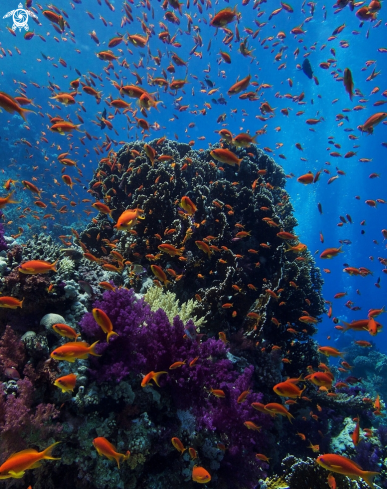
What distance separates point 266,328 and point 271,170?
706 cm

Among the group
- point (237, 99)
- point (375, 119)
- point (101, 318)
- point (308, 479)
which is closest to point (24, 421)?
point (101, 318)

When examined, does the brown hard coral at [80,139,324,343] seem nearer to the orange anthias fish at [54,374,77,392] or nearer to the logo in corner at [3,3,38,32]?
the orange anthias fish at [54,374,77,392]

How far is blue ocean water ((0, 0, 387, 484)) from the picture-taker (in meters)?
12.6

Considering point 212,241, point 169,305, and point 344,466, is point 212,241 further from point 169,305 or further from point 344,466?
point 344,466

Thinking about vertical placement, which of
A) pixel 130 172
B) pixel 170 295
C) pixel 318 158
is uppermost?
pixel 318 158

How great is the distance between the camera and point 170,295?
4895 mm

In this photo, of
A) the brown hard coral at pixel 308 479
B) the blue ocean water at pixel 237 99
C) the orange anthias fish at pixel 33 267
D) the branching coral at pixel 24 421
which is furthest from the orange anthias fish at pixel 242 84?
the brown hard coral at pixel 308 479

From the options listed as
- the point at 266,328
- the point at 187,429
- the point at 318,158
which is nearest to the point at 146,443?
the point at 187,429

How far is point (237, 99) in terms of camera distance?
2173 inches

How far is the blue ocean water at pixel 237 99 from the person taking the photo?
12.6 m

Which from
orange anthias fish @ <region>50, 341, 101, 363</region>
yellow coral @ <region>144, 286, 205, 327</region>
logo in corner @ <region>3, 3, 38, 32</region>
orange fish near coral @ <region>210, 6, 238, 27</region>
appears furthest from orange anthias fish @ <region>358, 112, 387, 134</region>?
logo in corner @ <region>3, 3, 38, 32</region>

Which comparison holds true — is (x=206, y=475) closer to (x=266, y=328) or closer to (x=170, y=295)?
(x=170, y=295)

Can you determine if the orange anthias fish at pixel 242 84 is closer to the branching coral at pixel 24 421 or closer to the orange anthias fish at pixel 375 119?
the orange anthias fish at pixel 375 119

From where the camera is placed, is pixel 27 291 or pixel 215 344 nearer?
pixel 27 291
